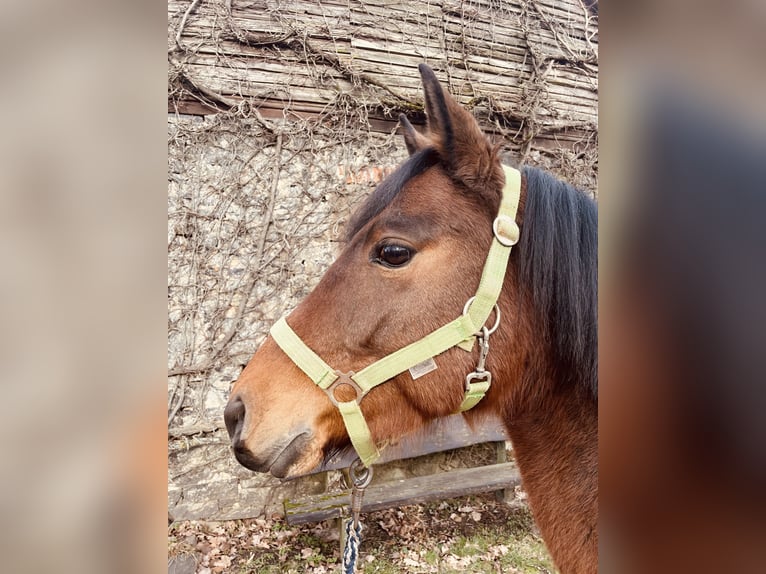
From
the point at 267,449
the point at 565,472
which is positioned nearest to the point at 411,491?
the point at 565,472

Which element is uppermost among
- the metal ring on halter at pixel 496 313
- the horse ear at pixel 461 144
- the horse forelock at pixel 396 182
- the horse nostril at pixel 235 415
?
the horse ear at pixel 461 144

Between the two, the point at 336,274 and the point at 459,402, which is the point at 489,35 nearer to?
the point at 336,274

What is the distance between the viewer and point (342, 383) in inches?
33.2

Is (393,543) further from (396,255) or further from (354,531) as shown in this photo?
(396,255)

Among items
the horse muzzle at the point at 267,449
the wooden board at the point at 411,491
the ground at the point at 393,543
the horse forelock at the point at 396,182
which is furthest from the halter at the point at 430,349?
the wooden board at the point at 411,491

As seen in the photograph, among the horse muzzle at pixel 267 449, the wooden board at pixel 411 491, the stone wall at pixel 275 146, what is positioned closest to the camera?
the horse muzzle at pixel 267 449

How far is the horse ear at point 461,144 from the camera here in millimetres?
835

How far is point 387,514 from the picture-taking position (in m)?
1.94

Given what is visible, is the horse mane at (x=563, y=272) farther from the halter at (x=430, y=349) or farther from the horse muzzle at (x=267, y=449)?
the horse muzzle at (x=267, y=449)

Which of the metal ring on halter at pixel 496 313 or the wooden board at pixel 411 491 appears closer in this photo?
the metal ring on halter at pixel 496 313

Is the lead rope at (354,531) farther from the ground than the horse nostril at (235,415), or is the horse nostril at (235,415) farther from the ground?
the horse nostril at (235,415)

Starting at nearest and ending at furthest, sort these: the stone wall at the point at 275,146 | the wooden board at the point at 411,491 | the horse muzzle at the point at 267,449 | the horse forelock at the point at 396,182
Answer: the horse muzzle at the point at 267,449, the horse forelock at the point at 396,182, the stone wall at the point at 275,146, the wooden board at the point at 411,491
